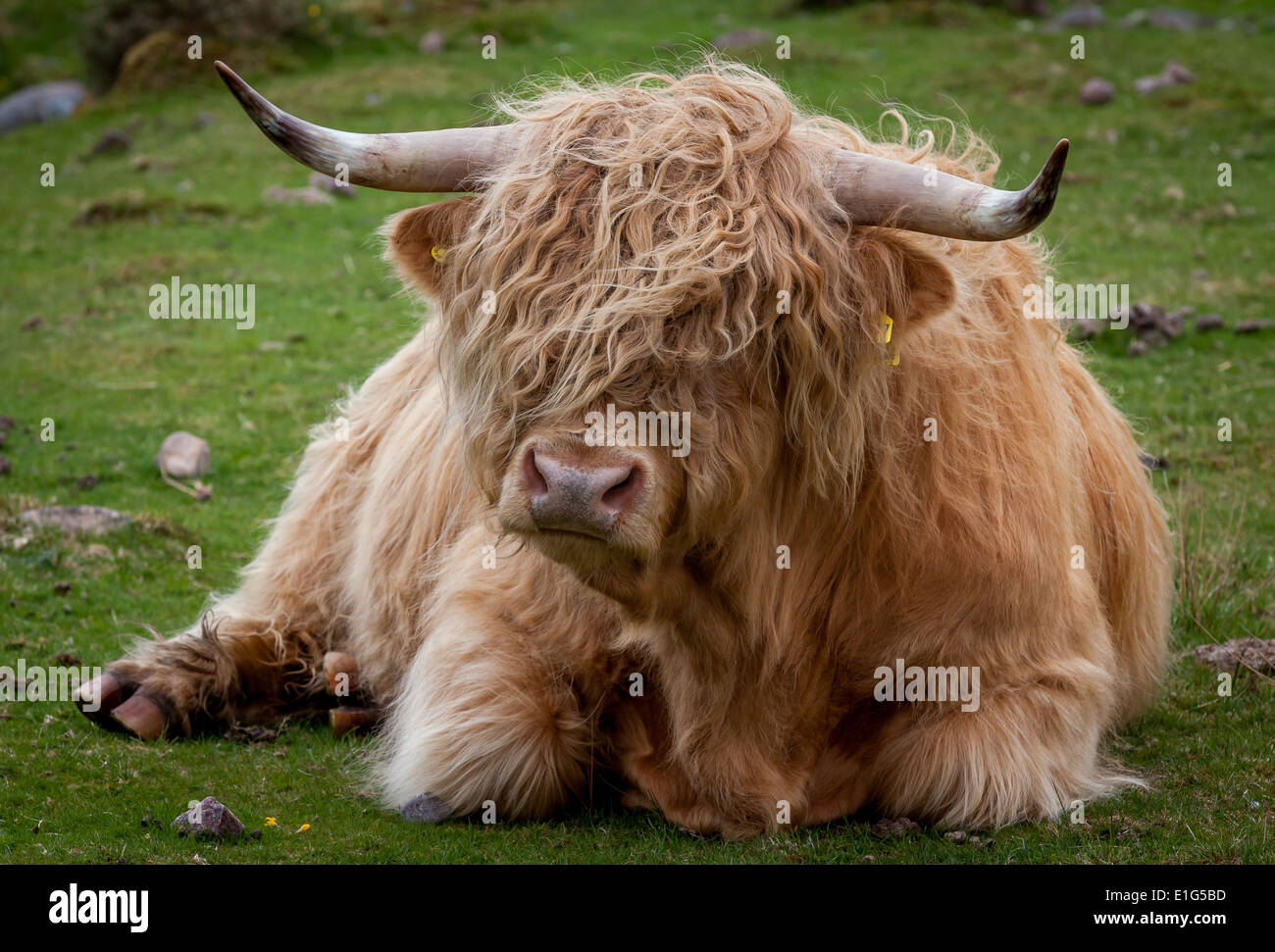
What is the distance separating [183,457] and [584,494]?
498 cm

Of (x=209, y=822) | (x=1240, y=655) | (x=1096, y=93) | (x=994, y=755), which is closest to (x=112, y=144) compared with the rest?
(x=1096, y=93)

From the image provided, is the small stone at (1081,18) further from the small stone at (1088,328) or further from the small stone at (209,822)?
the small stone at (209,822)

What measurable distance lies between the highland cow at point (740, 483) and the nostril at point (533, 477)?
0.05ft

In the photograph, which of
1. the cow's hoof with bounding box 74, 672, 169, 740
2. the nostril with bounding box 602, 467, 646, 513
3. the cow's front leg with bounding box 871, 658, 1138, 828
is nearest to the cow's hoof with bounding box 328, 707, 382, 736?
the cow's hoof with bounding box 74, 672, 169, 740

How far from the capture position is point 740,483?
11.1 feet

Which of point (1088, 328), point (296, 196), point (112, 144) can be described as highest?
point (112, 144)

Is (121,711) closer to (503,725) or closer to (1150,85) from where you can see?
(503,725)

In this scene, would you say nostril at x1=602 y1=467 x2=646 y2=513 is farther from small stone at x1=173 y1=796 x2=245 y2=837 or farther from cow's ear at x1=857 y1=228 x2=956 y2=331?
small stone at x1=173 y1=796 x2=245 y2=837

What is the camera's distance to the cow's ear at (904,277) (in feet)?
11.3

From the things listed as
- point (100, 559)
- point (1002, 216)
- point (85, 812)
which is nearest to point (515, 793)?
point (85, 812)

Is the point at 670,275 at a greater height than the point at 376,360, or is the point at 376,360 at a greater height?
the point at 376,360

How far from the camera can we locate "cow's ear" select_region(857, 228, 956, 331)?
3439mm

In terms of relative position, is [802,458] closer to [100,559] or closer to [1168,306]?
[100,559]

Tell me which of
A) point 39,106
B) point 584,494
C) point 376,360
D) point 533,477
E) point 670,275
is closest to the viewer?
point 584,494
